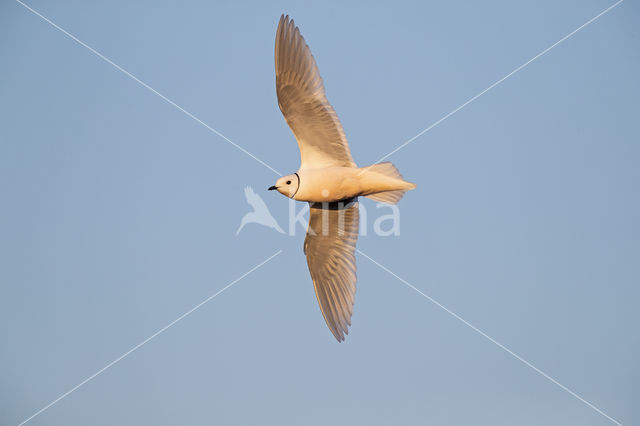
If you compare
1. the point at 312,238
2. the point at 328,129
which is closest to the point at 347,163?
the point at 328,129

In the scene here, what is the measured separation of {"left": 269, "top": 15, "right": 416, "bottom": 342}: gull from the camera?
9055mm

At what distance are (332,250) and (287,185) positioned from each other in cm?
115

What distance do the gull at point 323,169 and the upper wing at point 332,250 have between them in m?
0.01

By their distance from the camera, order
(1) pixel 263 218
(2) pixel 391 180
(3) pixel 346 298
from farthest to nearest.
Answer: (1) pixel 263 218 < (3) pixel 346 298 < (2) pixel 391 180

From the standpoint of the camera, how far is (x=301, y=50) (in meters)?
9.08

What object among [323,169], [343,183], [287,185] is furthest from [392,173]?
[287,185]

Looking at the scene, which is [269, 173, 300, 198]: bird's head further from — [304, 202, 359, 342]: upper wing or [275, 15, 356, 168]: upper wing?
[304, 202, 359, 342]: upper wing

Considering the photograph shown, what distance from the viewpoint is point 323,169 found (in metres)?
9.22

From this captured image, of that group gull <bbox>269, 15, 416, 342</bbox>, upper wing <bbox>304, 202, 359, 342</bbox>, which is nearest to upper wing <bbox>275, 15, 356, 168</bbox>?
gull <bbox>269, 15, 416, 342</bbox>

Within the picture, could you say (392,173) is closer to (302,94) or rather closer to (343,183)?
(343,183)

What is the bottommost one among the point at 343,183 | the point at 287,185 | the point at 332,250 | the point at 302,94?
the point at 332,250

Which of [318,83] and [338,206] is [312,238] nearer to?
[338,206]

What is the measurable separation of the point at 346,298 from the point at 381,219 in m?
1.17

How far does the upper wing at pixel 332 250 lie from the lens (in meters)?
9.73
